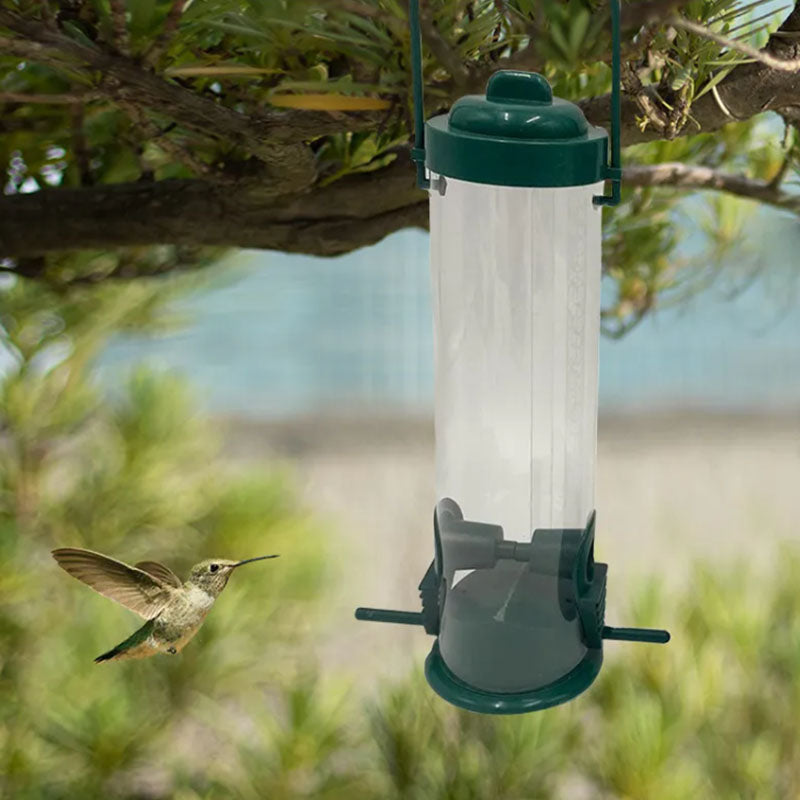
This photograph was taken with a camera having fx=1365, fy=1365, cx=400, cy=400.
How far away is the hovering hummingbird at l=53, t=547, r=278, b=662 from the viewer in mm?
541

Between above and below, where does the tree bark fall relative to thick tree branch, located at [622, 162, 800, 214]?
above

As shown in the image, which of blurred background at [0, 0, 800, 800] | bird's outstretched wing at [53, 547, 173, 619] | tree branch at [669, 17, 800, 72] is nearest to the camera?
tree branch at [669, 17, 800, 72]

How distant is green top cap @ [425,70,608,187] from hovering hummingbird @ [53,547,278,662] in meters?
0.18

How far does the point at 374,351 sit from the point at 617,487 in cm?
83

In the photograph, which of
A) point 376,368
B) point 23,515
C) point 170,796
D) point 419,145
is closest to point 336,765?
point 170,796

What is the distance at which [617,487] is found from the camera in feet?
10.9

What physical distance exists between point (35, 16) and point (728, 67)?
0.86 feet

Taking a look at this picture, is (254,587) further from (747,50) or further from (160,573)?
(747,50)

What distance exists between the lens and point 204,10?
1.69ft

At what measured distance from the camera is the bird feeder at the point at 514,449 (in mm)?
565

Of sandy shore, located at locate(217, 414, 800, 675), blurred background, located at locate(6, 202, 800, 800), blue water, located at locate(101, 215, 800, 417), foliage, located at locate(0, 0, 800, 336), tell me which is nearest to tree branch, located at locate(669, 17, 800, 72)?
foliage, located at locate(0, 0, 800, 336)

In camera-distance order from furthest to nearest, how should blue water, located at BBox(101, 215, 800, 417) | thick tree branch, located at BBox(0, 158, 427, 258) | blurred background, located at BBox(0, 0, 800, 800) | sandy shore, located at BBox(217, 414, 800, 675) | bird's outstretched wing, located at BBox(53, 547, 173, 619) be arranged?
blue water, located at BBox(101, 215, 800, 417) < sandy shore, located at BBox(217, 414, 800, 675) < blurred background, located at BBox(0, 0, 800, 800) < thick tree branch, located at BBox(0, 158, 427, 258) < bird's outstretched wing, located at BBox(53, 547, 173, 619)

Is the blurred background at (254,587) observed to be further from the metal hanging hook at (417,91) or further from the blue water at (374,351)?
the blue water at (374,351)

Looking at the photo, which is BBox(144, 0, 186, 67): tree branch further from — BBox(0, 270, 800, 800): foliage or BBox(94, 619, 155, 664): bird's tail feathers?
BBox(0, 270, 800, 800): foliage
